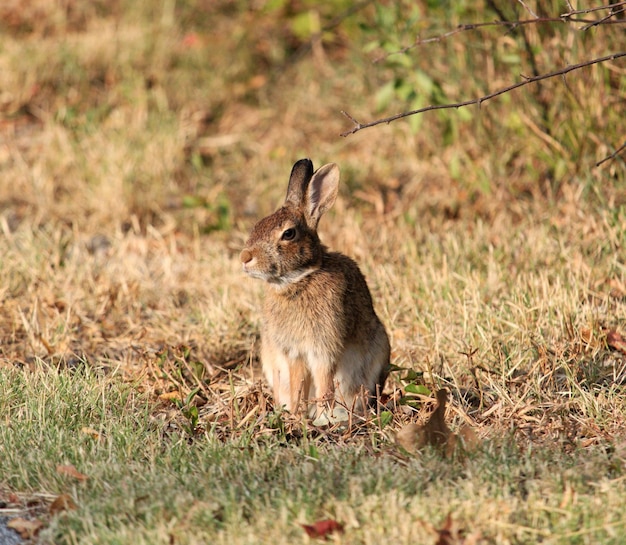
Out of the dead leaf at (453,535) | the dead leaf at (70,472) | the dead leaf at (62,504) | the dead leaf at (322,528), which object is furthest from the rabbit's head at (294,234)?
the dead leaf at (453,535)

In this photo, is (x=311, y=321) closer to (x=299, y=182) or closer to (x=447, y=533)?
(x=299, y=182)

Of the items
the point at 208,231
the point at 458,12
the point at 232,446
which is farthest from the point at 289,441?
the point at 458,12

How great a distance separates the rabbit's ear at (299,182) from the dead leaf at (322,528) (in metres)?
1.73

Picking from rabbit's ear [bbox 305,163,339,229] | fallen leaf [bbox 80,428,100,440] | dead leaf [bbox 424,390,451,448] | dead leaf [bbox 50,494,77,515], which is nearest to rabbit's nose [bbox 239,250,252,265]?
rabbit's ear [bbox 305,163,339,229]

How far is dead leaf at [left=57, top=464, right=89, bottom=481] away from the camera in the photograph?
11.5 ft

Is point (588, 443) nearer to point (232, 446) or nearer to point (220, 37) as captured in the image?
point (232, 446)

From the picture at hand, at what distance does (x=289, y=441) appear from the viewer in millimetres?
4012

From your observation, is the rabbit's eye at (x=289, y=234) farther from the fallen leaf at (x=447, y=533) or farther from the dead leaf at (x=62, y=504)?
the fallen leaf at (x=447, y=533)

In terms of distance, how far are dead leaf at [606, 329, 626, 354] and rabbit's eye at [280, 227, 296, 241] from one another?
1.63m

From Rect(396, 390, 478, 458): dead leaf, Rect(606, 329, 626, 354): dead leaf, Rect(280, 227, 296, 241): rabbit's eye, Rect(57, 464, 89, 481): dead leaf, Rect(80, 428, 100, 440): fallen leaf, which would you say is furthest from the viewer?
Rect(606, 329, 626, 354): dead leaf

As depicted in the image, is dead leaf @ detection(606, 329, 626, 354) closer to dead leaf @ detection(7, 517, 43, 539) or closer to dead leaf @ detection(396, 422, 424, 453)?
dead leaf @ detection(396, 422, 424, 453)

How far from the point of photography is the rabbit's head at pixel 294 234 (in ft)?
13.5

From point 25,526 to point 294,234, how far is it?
1.64 m

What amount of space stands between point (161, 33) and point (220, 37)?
2.16 ft
